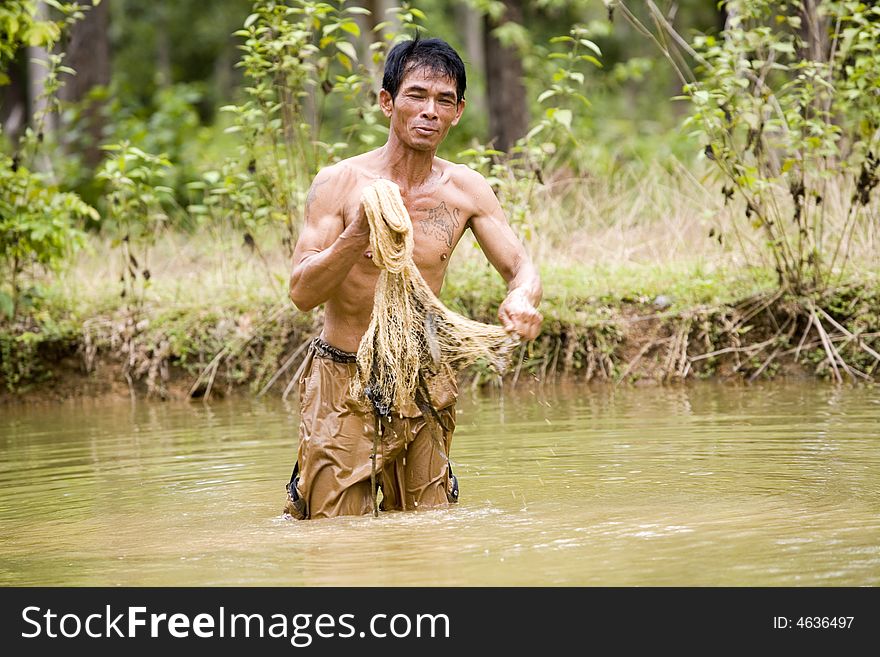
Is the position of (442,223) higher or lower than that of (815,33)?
lower

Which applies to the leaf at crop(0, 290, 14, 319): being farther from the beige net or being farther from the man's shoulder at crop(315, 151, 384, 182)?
the beige net

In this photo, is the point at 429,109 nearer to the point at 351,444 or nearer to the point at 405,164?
the point at 405,164

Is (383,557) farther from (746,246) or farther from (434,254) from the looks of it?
(746,246)

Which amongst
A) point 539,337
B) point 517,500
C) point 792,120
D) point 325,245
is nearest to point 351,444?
point 325,245

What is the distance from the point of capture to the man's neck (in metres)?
4.81

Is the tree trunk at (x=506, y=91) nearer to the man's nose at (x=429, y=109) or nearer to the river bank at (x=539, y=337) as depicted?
the river bank at (x=539, y=337)

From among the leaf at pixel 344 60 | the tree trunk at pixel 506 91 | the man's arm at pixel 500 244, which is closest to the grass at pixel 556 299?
the leaf at pixel 344 60

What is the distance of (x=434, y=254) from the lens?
4.86 m

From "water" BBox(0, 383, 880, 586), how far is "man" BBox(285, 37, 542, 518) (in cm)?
15

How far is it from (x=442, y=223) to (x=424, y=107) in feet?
1.54

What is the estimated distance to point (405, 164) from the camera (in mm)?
4832

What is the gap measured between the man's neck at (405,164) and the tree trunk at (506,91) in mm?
10140

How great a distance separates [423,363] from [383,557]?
83 cm

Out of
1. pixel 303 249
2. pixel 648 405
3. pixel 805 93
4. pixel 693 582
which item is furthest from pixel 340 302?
pixel 805 93
